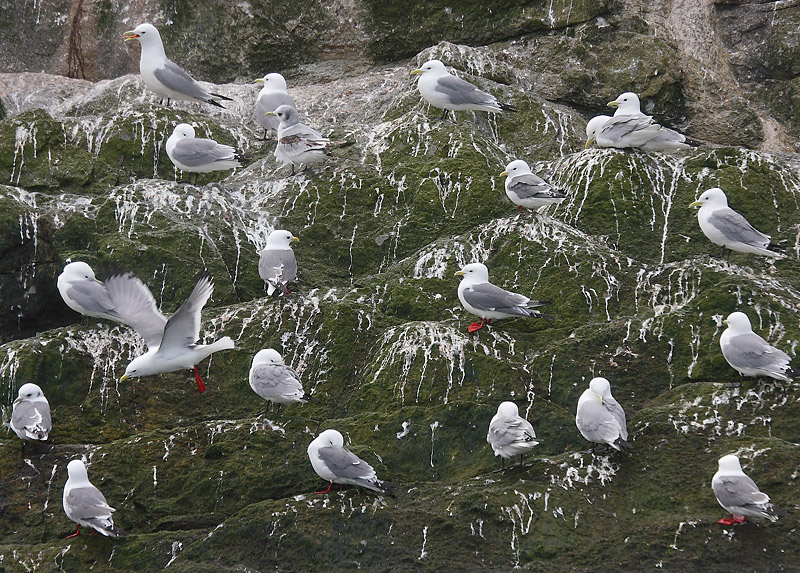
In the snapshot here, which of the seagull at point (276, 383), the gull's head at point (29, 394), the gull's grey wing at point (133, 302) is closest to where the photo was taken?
the seagull at point (276, 383)

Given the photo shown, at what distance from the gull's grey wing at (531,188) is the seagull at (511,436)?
10.6 feet

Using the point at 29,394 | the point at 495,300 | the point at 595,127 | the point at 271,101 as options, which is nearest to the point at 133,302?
the point at 29,394

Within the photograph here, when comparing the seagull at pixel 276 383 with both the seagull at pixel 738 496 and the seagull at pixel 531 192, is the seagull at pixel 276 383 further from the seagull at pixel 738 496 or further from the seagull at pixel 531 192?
the seagull at pixel 738 496

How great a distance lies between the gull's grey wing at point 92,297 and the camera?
33.5 feet

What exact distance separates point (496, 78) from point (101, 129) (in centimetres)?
550

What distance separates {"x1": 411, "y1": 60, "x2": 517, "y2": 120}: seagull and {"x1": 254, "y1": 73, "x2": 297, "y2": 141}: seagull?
186 centimetres

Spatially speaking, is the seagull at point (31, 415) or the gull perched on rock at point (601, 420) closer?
the gull perched on rock at point (601, 420)

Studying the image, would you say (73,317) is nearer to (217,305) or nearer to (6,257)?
(6,257)

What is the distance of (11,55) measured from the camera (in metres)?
17.4

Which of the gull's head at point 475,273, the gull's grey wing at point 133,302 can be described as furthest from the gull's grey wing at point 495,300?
the gull's grey wing at point 133,302

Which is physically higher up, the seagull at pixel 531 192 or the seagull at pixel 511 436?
the seagull at pixel 531 192

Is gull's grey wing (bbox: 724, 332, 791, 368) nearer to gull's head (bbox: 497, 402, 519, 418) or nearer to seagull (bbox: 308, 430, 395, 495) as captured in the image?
gull's head (bbox: 497, 402, 519, 418)

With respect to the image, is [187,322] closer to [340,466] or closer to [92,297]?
[92,297]

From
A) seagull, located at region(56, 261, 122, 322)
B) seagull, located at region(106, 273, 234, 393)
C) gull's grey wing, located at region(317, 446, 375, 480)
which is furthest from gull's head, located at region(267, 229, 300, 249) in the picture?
gull's grey wing, located at region(317, 446, 375, 480)
